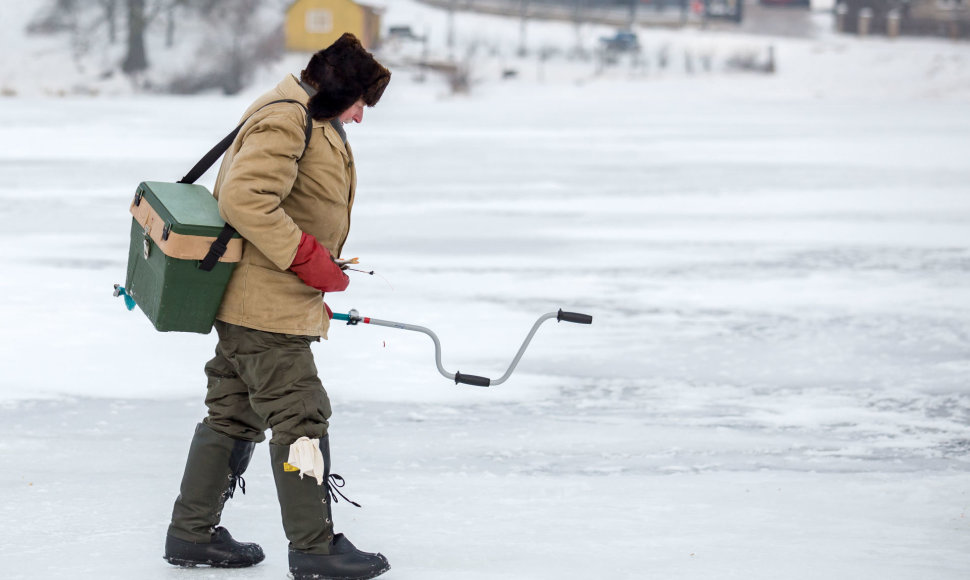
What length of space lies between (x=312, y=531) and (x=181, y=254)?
2.55 ft

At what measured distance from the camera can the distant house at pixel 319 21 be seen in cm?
4978

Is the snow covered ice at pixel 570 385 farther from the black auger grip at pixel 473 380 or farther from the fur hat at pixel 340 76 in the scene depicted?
the fur hat at pixel 340 76

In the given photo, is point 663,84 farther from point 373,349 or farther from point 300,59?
point 373,349

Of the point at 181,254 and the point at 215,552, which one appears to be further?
the point at 215,552

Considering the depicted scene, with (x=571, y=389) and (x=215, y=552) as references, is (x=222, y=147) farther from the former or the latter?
(x=571, y=389)

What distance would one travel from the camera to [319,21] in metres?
49.9

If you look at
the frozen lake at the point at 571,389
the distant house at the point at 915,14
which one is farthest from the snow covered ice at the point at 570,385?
the distant house at the point at 915,14

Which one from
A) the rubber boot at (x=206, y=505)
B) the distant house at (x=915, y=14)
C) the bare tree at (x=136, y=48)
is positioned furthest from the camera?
the distant house at (x=915, y=14)

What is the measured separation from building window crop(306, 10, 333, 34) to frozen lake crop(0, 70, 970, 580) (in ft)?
119

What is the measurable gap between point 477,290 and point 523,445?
3508mm

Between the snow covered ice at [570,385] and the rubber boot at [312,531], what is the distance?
0.58ft

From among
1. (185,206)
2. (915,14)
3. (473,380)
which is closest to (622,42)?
(915,14)

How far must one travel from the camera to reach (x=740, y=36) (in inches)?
2234

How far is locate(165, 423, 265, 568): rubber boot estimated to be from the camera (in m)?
3.51
